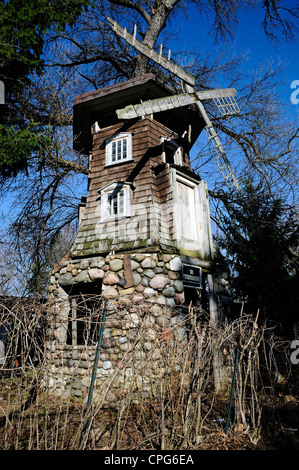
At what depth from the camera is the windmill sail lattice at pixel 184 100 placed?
1009cm

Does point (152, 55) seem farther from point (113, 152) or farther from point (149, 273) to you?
point (149, 273)

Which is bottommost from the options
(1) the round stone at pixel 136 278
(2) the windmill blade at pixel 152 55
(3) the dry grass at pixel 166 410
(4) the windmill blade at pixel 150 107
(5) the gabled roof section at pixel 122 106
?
(3) the dry grass at pixel 166 410

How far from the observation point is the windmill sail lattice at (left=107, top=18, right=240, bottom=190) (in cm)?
1009

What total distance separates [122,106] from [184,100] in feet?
7.21

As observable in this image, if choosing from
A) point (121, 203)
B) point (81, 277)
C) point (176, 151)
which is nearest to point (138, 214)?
point (121, 203)

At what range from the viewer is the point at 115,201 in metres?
10.2

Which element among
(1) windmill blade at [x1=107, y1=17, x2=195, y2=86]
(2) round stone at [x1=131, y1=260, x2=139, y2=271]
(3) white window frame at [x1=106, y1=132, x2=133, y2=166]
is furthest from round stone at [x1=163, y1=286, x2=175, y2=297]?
(1) windmill blade at [x1=107, y1=17, x2=195, y2=86]

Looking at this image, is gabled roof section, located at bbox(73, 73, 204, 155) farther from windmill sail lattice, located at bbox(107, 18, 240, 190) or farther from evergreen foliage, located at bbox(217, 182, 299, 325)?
evergreen foliage, located at bbox(217, 182, 299, 325)

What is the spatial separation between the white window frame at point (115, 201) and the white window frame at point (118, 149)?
95 centimetres

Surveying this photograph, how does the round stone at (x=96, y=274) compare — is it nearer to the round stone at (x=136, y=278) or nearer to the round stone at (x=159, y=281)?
the round stone at (x=136, y=278)

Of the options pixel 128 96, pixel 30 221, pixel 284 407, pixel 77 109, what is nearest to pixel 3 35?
pixel 77 109

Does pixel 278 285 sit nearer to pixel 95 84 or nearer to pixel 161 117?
pixel 161 117

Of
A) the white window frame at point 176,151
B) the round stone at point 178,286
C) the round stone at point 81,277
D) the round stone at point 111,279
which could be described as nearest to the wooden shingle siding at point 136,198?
the white window frame at point 176,151

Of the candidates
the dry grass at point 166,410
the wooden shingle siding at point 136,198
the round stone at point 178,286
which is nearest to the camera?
the dry grass at point 166,410
